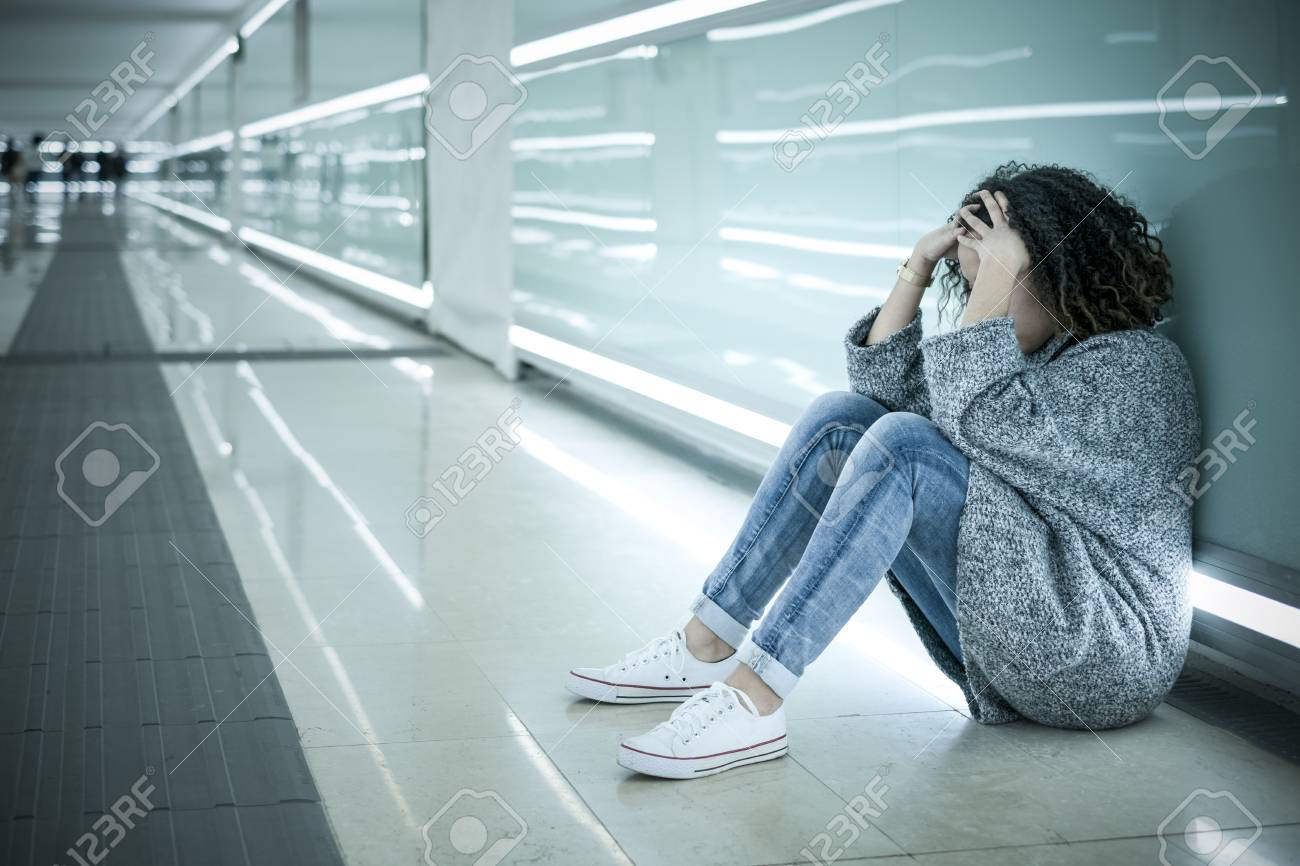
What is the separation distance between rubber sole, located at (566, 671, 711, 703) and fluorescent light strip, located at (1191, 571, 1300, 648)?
0.89m

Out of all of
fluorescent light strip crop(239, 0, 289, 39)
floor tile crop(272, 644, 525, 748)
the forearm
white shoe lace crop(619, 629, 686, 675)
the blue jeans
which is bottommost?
floor tile crop(272, 644, 525, 748)

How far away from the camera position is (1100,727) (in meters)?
2.37

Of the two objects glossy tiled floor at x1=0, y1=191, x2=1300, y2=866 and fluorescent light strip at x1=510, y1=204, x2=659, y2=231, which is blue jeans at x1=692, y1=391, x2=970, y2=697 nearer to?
glossy tiled floor at x1=0, y1=191, x2=1300, y2=866

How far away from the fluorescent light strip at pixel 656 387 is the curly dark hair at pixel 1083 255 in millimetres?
1600

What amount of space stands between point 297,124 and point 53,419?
897cm

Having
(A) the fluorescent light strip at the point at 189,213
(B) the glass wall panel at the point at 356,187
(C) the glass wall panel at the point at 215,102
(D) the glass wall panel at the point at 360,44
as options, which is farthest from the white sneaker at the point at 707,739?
(A) the fluorescent light strip at the point at 189,213

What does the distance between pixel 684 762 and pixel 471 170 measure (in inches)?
232

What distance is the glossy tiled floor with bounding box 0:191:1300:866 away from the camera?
2.02 meters

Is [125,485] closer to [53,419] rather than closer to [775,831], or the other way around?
[53,419]

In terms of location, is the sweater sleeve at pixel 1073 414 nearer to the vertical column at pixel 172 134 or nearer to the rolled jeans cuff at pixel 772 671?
the rolled jeans cuff at pixel 772 671

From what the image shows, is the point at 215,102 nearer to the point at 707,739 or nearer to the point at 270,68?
the point at 270,68

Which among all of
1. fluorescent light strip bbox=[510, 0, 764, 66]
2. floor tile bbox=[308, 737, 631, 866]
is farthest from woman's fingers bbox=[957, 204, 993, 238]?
fluorescent light strip bbox=[510, 0, 764, 66]

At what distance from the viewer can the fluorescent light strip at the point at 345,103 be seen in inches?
356

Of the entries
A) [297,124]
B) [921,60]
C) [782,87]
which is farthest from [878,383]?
[297,124]
